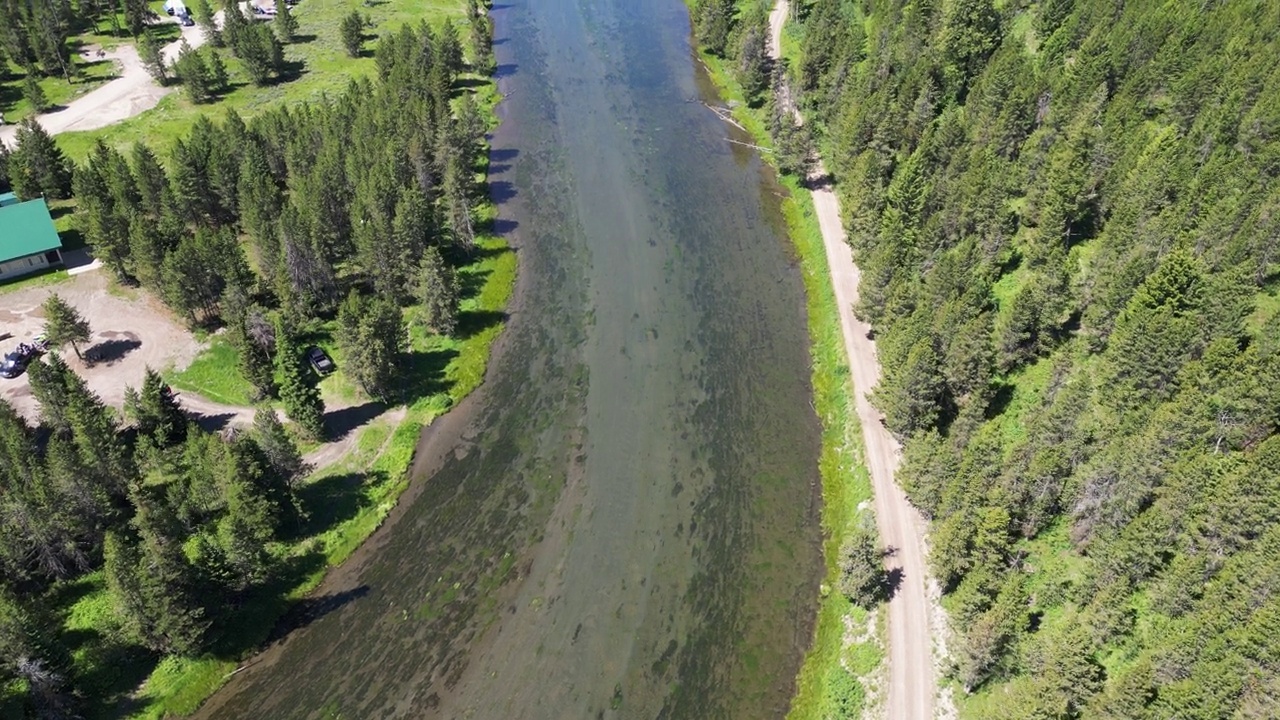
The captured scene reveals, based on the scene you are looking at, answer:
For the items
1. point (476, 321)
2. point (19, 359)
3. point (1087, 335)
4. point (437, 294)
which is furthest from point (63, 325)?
point (1087, 335)

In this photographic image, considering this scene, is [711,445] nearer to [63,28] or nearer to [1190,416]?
[1190,416]

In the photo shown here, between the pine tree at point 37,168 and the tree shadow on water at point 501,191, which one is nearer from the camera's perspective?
the pine tree at point 37,168

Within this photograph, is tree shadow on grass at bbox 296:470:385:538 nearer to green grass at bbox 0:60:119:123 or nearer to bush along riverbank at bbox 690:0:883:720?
bush along riverbank at bbox 690:0:883:720

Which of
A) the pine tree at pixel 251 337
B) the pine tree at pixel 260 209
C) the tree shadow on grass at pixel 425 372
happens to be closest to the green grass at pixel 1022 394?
the tree shadow on grass at pixel 425 372

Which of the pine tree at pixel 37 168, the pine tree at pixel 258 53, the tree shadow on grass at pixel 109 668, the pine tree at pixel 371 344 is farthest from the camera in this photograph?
the pine tree at pixel 258 53

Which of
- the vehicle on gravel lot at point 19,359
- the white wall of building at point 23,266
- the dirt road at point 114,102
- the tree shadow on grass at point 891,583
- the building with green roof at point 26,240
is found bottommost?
the tree shadow on grass at point 891,583

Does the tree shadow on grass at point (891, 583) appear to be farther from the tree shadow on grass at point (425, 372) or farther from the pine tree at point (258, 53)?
the pine tree at point (258, 53)

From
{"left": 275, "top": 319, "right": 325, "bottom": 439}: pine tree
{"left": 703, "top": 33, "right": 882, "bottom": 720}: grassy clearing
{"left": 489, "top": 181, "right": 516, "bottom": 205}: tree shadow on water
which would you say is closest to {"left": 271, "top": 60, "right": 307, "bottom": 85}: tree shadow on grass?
{"left": 489, "top": 181, "right": 516, "bottom": 205}: tree shadow on water

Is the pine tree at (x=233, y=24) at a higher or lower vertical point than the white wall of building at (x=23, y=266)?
higher
